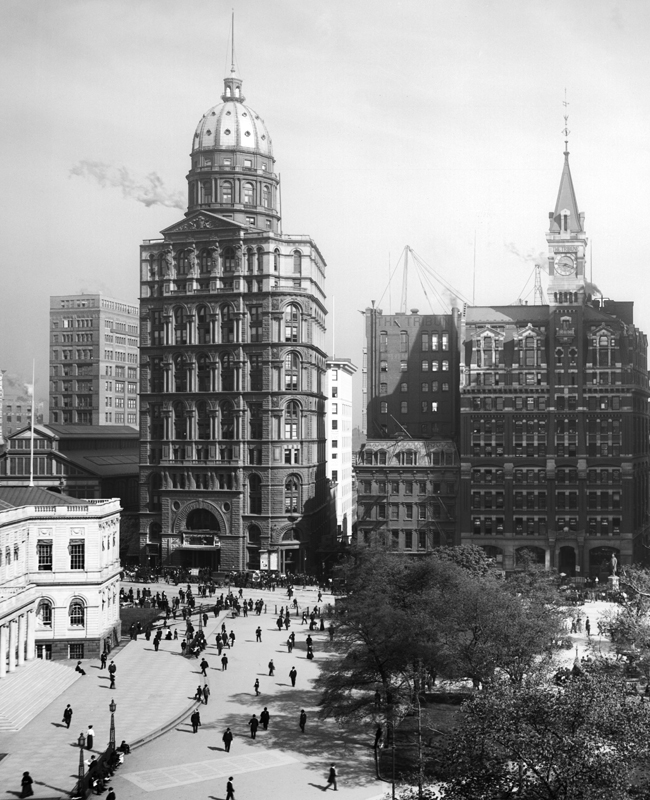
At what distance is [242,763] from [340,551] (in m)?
80.1

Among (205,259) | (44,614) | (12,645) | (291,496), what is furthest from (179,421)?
(12,645)

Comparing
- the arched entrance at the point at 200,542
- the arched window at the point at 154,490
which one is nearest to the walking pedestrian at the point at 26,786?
the arched entrance at the point at 200,542

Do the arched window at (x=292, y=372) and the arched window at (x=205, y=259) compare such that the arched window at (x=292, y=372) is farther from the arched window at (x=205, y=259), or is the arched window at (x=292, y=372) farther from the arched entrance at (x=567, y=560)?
the arched entrance at (x=567, y=560)

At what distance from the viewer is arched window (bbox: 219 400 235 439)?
5305 inches

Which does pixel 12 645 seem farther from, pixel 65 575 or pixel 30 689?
pixel 65 575

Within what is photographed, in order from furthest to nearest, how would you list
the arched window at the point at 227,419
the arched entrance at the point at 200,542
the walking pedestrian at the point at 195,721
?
the arched window at the point at 227,419
the arched entrance at the point at 200,542
the walking pedestrian at the point at 195,721

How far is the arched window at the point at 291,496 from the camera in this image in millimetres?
133750

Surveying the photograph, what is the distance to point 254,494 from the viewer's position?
133875mm

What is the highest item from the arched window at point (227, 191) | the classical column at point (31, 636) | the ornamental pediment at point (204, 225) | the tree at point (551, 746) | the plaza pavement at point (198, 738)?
the arched window at point (227, 191)

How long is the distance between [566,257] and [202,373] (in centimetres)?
4880

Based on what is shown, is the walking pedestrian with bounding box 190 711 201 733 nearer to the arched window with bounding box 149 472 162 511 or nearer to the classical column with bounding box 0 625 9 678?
the classical column with bounding box 0 625 9 678

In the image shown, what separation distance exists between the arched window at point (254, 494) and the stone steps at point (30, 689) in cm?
5300

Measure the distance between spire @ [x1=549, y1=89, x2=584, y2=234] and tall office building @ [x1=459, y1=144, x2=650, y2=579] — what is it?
1088 millimetres

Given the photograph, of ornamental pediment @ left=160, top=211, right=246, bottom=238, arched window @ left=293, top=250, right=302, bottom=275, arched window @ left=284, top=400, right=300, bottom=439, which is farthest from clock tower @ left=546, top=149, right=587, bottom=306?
ornamental pediment @ left=160, top=211, right=246, bottom=238
